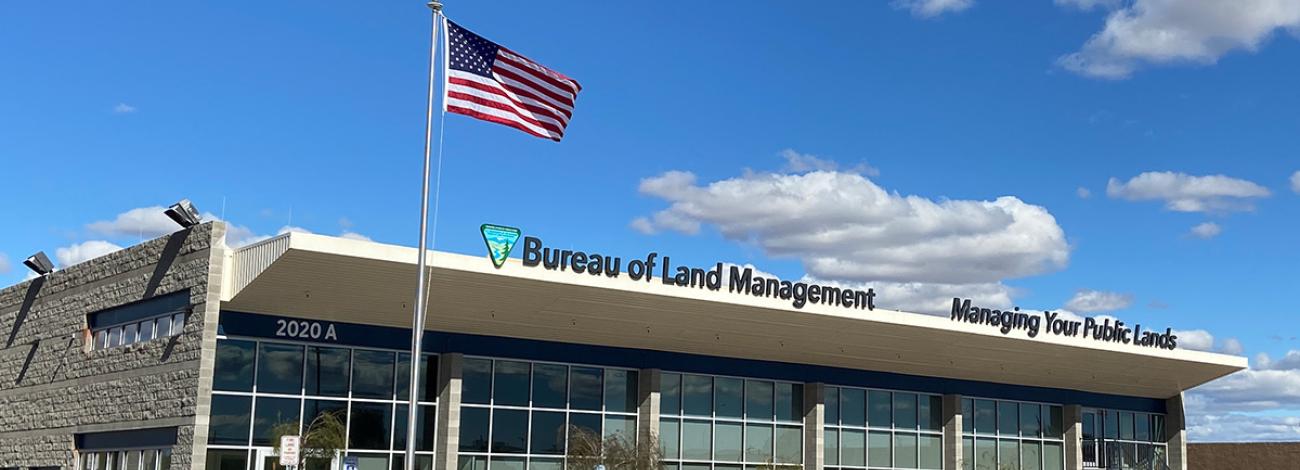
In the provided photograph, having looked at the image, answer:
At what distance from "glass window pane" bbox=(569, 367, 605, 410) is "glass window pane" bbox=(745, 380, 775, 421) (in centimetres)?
610

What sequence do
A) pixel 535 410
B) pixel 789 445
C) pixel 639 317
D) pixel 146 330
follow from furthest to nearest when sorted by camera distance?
pixel 789 445
pixel 535 410
pixel 639 317
pixel 146 330

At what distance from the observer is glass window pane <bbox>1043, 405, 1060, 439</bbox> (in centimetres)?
5753

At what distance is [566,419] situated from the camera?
1724 inches

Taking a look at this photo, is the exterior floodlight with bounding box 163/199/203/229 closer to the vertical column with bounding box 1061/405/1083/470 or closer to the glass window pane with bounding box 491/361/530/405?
the glass window pane with bounding box 491/361/530/405

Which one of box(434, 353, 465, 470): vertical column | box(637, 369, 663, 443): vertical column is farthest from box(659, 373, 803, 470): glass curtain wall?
box(434, 353, 465, 470): vertical column

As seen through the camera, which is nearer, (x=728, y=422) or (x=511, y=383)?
(x=511, y=383)

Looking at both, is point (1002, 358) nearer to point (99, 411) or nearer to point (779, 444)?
point (779, 444)

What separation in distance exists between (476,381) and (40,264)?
15813 millimetres

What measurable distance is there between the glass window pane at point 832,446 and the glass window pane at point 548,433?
11.2 metres

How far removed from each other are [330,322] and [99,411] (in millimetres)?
7478

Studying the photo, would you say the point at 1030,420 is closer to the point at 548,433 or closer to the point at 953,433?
the point at 953,433

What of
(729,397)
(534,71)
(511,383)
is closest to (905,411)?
(729,397)

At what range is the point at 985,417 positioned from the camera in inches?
2175

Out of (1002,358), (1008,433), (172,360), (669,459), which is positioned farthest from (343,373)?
(1008,433)
